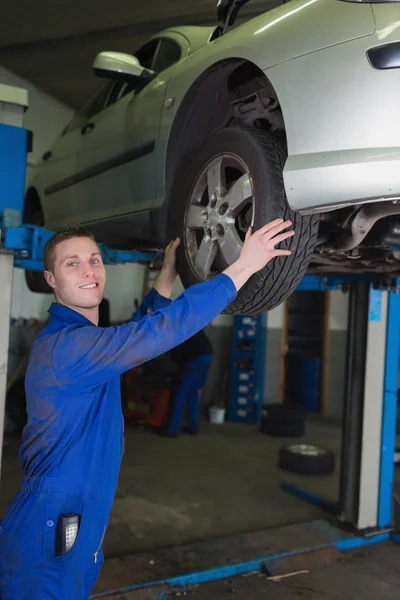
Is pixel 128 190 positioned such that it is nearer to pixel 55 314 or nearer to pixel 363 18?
pixel 55 314

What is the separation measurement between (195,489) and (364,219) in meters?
3.70

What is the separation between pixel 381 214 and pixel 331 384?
699 cm

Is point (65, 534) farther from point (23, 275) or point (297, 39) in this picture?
point (23, 275)

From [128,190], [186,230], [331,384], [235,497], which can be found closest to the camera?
[186,230]

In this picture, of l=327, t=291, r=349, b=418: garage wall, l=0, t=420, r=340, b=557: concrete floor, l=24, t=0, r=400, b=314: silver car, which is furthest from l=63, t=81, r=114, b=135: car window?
l=327, t=291, r=349, b=418: garage wall

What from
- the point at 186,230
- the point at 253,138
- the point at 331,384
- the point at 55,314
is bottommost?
the point at 331,384

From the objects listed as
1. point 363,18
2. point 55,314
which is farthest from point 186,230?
point 363,18

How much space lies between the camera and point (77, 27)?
5777mm

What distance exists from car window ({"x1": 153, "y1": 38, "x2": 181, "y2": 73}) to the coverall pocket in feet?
7.05

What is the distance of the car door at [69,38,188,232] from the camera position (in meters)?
2.57

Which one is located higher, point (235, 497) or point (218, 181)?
point (218, 181)

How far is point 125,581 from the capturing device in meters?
3.17

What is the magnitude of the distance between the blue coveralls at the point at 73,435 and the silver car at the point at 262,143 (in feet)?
1.11

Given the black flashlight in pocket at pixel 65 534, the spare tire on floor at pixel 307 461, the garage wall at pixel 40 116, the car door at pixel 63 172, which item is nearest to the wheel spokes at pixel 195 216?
the black flashlight in pocket at pixel 65 534
